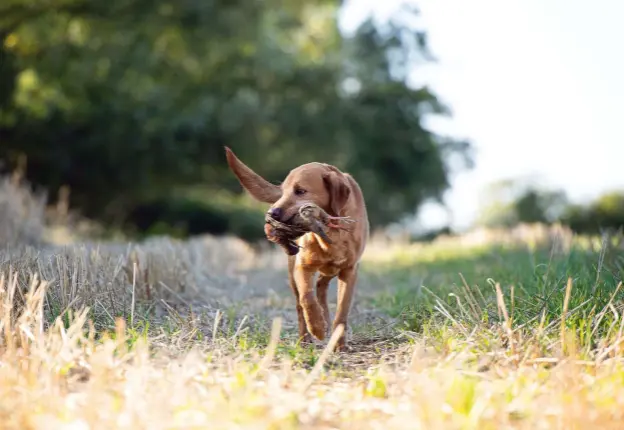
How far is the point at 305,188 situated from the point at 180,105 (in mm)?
13134

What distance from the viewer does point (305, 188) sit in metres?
4.42

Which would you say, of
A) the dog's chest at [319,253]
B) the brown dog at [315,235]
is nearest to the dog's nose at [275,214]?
the brown dog at [315,235]

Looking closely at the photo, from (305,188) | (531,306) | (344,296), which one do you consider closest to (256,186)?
(305,188)

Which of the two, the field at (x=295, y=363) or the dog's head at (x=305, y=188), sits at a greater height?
the dog's head at (x=305, y=188)

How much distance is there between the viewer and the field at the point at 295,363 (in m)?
2.81

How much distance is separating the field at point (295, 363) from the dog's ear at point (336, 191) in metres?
0.86

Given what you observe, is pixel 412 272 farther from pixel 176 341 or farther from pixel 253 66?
pixel 253 66

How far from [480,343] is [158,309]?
9.26 feet

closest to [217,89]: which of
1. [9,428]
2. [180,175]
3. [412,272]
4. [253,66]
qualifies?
[253,66]

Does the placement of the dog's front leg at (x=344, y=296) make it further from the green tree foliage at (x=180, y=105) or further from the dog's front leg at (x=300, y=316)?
the green tree foliage at (x=180, y=105)

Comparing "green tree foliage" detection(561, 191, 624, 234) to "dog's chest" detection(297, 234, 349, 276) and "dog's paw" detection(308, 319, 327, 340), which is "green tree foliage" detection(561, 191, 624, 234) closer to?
"dog's chest" detection(297, 234, 349, 276)

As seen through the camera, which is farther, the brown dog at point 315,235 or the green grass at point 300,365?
the brown dog at point 315,235

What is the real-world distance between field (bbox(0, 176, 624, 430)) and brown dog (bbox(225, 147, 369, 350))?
0.73 feet

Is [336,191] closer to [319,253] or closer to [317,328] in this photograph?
[319,253]
